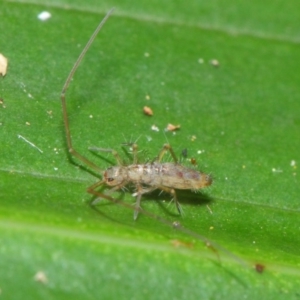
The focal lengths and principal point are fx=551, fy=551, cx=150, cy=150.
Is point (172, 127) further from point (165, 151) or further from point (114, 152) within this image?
point (114, 152)

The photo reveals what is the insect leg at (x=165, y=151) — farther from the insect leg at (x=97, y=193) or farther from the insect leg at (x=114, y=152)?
the insect leg at (x=97, y=193)

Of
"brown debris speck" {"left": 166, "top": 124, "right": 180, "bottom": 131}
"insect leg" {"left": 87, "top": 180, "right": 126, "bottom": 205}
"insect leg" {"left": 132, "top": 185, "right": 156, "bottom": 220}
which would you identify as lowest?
"insect leg" {"left": 132, "top": 185, "right": 156, "bottom": 220}

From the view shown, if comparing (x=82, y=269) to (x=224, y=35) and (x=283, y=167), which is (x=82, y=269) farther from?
(x=224, y=35)

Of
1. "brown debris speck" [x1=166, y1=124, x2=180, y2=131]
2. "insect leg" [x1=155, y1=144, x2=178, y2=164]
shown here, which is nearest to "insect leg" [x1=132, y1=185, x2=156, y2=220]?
"insect leg" [x1=155, y1=144, x2=178, y2=164]

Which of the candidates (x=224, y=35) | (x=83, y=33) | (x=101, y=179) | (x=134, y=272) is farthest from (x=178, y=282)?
(x=224, y=35)

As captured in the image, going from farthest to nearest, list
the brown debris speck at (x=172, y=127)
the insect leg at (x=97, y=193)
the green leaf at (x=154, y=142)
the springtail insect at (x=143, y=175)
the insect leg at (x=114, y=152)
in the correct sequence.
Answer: the brown debris speck at (x=172, y=127) → the insect leg at (x=114, y=152) → the springtail insect at (x=143, y=175) → the insect leg at (x=97, y=193) → the green leaf at (x=154, y=142)

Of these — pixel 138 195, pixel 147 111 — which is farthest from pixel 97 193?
pixel 147 111

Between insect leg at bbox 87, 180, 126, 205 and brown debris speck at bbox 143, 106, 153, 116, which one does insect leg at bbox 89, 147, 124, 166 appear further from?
brown debris speck at bbox 143, 106, 153, 116

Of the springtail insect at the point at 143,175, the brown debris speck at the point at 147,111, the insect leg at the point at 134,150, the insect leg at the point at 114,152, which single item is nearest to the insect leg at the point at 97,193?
the springtail insect at the point at 143,175
